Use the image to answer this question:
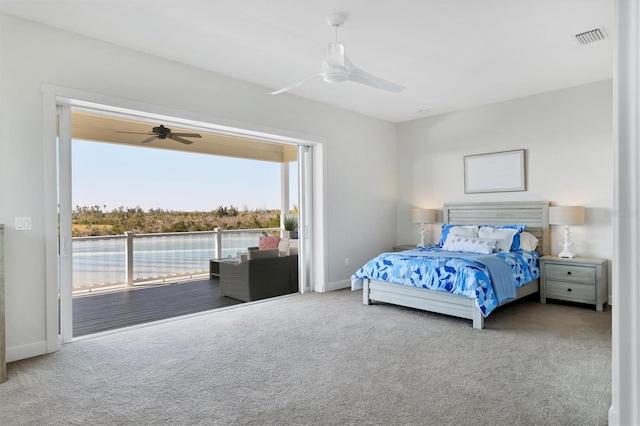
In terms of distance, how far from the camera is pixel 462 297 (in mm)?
4117

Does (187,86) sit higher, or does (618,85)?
(187,86)

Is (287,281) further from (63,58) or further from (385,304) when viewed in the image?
(63,58)

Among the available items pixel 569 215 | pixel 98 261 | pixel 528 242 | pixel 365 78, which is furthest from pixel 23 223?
pixel 569 215

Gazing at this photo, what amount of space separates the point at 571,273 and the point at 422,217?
88.8 inches

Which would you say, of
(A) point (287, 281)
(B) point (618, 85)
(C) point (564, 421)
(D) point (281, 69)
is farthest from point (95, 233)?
(B) point (618, 85)

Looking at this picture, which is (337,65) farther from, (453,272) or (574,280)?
(574,280)

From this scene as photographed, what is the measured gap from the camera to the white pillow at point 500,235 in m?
5.12

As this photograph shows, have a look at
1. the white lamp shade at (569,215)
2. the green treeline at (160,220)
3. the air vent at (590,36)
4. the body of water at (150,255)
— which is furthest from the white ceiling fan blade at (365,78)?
the green treeline at (160,220)

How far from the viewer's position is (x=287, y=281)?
5.98 metres

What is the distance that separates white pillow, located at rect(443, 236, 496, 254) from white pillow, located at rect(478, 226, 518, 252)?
0.09m

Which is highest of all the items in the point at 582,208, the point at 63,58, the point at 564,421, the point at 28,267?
the point at 63,58

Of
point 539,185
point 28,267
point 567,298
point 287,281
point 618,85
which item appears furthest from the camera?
point 287,281

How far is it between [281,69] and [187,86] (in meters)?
1.08

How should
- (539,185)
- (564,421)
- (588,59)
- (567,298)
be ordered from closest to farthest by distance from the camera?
(564,421) < (588,59) < (567,298) < (539,185)
